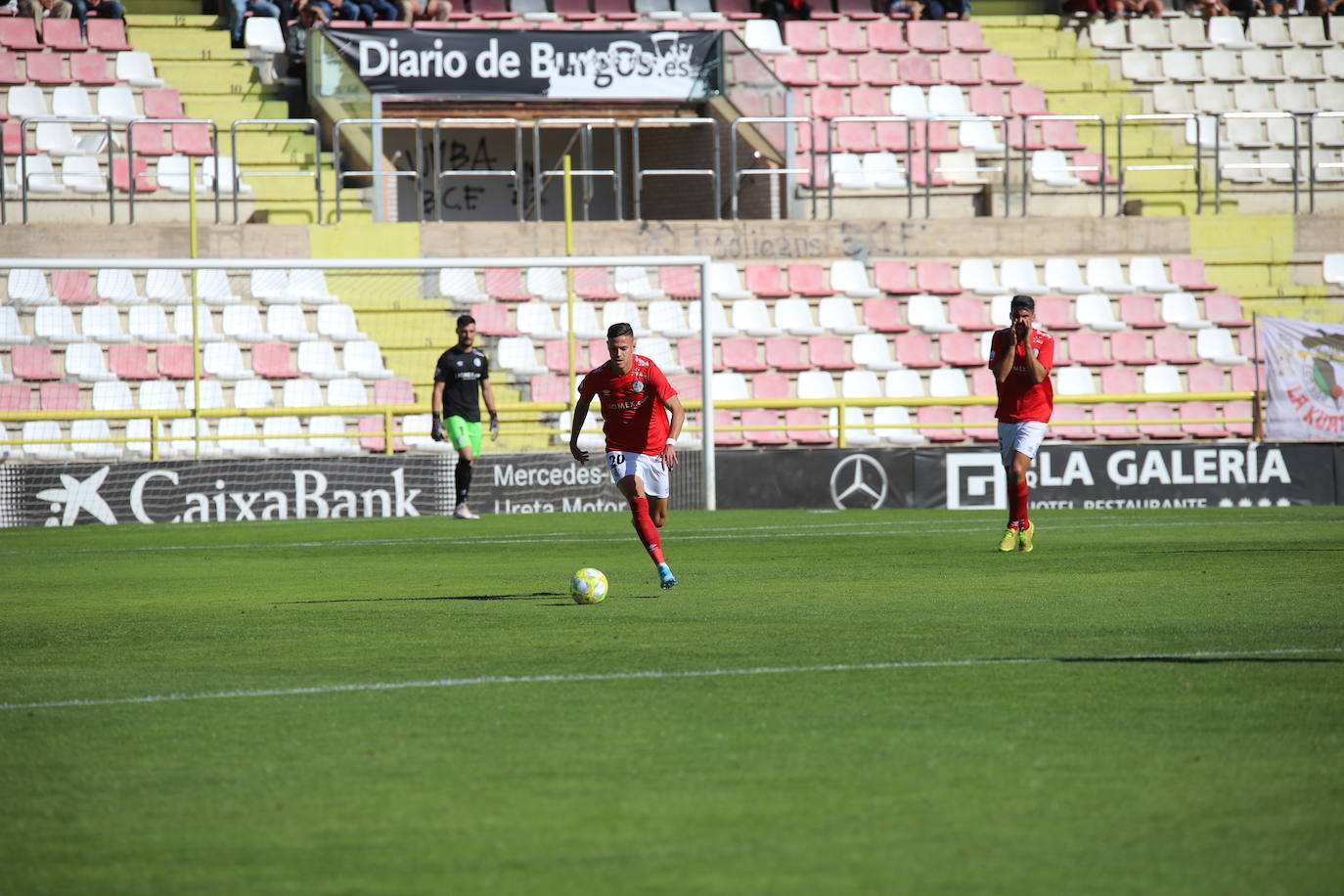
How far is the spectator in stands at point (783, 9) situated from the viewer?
2923 cm

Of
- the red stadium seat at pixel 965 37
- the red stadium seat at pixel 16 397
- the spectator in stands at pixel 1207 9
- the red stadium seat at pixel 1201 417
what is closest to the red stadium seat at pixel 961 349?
the red stadium seat at pixel 1201 417

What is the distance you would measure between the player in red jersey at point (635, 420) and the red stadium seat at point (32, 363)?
10.9 m

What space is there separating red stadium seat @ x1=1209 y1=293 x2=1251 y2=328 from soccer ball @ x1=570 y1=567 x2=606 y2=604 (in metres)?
17.6

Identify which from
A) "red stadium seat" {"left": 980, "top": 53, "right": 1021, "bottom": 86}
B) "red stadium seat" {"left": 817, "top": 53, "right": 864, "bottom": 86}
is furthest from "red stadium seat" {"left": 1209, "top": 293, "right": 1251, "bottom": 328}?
"red stadium seat" {"left": 817, "top": 53, "right": 864, "bottom": 86}

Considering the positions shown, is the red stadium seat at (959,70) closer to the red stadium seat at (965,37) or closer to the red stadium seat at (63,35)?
the red stadium seat at (965,37)

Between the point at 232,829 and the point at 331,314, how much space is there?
58.9 ft

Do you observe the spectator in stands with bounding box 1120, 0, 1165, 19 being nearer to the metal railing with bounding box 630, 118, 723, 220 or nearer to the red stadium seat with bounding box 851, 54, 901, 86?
the red stadium seat with bounding box 851, 54, 901, 86

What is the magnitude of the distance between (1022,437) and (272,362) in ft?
35.9

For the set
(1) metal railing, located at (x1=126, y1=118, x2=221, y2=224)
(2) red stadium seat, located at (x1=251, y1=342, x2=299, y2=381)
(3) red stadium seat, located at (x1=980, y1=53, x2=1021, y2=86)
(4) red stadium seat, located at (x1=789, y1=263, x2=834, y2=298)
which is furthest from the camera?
(3) red stadium seat, located at (x1=980, y1=53, x2=1021, y2=86)

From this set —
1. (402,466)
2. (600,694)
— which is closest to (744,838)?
(600,694)

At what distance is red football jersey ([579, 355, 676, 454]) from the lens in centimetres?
1188

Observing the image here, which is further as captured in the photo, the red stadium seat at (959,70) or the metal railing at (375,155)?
the red stadium seat at (959,70)

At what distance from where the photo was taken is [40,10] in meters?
25.2

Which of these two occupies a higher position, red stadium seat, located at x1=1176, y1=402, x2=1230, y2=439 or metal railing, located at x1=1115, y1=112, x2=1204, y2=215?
metal railing, located at x1=1115, y1=112, x2=1204, y2=215
